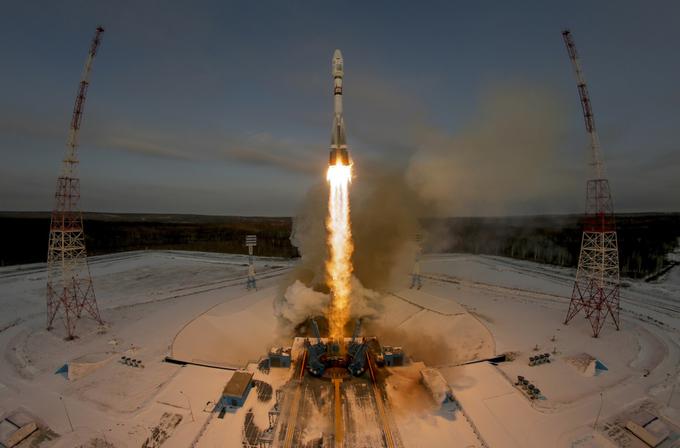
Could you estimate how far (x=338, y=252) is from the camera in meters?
35.9

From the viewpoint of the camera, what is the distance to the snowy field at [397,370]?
2175 cm

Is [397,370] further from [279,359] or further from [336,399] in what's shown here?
[279,359]

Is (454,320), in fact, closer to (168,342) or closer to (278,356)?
(278,356)

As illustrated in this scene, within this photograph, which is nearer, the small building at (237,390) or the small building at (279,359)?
the small building at (237,390)

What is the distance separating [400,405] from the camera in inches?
A: 930

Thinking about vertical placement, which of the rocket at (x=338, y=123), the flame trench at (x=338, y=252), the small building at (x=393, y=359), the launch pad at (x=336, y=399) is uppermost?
the rocket at (x=338, y=123)

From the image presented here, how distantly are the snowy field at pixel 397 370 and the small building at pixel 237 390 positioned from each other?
2.08 ft

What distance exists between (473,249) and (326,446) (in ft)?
316

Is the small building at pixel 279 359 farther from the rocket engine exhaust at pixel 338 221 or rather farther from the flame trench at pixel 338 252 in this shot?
the flame trench at pixel 338 252

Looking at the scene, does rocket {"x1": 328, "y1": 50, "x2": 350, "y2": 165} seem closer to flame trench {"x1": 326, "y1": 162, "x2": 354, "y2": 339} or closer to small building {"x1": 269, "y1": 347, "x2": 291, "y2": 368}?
flame trench {"x1": 326, "y1": 162, "x2": 354, "y2": 339}

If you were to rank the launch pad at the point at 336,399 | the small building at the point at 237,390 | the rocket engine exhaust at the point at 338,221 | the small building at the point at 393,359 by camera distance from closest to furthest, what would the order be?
the launch pad at the point at 336,399
the small building at the point at 237,390
the small building at the point at 393,359
the rocket engine exhaust at the point at 338,221

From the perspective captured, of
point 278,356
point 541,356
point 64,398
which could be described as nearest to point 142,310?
point 64,398

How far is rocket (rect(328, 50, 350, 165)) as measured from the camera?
3121cm

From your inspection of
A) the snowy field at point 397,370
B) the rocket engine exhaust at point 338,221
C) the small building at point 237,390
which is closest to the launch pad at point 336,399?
the snowy field at point 397,370
